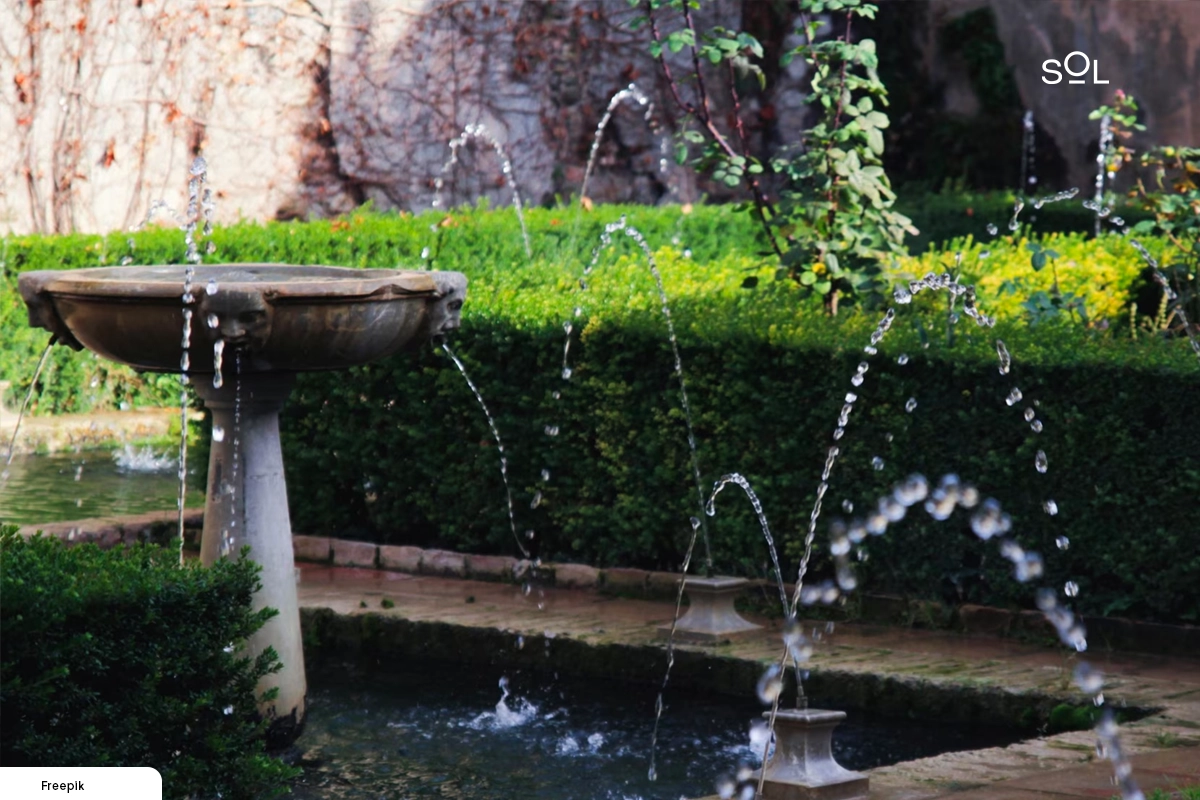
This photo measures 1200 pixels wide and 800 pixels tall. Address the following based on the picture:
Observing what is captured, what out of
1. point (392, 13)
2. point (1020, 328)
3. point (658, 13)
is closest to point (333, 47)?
point (392, 13)

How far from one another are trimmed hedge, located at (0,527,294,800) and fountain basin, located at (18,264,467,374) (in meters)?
0.84

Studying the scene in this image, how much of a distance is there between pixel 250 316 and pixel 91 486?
511 centimetres

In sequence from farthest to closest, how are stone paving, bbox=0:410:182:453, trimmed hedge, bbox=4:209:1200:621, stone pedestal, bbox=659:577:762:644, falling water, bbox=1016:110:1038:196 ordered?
falling water, bbox=1016:110:1038:196, stone paving, bbox=0:410:182:453, stone pedestal, bbox=659:577:762:644, trimmed hedge, bbox=4:209:1200:621

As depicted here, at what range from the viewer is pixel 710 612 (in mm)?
6086

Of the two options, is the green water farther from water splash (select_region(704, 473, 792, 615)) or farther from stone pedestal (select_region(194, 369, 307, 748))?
stone pedestal (select_region(194, 369, 307, 748))

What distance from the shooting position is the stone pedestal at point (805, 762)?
416cm

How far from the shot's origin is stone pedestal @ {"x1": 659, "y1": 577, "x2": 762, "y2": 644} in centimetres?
604

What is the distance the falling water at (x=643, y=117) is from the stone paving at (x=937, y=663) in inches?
327

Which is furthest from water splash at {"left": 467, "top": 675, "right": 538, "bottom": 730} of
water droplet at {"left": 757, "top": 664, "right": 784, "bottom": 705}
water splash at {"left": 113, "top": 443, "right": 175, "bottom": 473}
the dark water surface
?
water splash at {"left": 113, "top": 443, "right": 175, "bottom": 473}

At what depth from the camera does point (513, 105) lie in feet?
49.0

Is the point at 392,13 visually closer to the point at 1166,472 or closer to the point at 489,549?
the point at 489,549

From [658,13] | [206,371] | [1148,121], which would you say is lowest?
[206,371]

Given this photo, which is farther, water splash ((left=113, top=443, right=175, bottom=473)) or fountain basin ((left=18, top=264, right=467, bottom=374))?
water splash ((left=113, top=443, right=175, bottom=473))

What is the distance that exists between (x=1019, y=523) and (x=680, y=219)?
7541 millimetres
